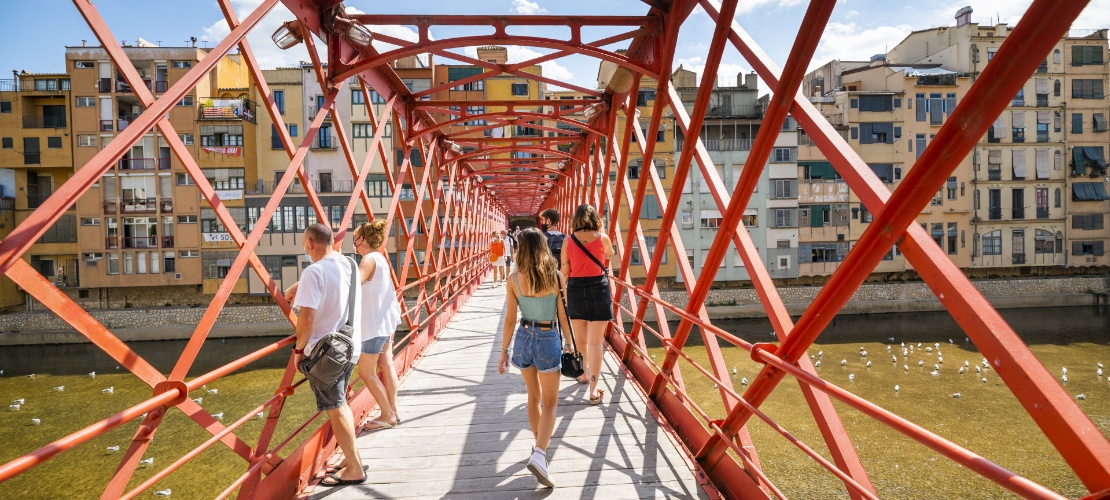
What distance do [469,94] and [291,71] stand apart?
30.4 ft

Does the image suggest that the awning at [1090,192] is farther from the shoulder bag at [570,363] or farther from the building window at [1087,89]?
the shoulder bag at [570,363]

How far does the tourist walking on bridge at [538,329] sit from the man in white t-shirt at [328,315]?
3.12ft

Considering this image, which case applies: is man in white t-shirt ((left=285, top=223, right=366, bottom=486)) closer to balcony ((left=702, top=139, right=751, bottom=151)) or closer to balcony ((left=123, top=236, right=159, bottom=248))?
balcony ((left=702, top=139, right=751, bottom=151))

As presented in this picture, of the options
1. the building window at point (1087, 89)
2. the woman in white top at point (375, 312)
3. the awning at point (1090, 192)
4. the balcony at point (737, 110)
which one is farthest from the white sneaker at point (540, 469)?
the building window at point (1087, 89)

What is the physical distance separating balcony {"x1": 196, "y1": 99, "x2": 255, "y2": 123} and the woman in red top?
29.8 metres

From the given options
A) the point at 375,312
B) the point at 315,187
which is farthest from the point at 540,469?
the point at 315,187

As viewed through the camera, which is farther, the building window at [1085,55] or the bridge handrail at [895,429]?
the building window at [1085,55]

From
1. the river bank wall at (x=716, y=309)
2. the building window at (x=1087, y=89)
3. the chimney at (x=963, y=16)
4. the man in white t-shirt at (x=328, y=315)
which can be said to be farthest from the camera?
the chimney at (x=963, y=16)

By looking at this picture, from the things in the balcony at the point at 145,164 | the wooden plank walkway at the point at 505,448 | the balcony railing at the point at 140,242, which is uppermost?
the balcony at the point at 145,164

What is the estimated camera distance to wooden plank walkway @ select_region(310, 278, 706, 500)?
3262mm

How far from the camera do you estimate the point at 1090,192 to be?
107 feet

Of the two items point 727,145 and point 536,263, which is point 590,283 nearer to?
point 536,263

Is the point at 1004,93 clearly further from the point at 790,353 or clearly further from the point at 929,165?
Answer: the point at 790,353

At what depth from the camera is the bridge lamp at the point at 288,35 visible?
4.22m
